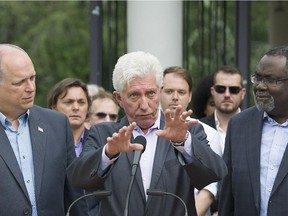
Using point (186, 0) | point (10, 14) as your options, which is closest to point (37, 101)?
point (10, 14)

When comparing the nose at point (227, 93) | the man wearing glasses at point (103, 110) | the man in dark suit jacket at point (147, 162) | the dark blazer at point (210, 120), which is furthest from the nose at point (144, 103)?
the man wearing glasses at point (103, 110)

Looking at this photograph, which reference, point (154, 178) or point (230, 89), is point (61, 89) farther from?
point (154, 178)

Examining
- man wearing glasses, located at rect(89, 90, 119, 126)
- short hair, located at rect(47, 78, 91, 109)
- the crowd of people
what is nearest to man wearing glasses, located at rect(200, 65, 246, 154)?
man wearing glasses, located at rect(89, 90, 119, 126)

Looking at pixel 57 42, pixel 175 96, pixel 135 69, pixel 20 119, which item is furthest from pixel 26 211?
pixel 57 42

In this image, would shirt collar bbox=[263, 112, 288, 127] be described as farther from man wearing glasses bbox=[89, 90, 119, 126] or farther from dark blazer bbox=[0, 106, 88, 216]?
man wearing glasses bbox=[89, 90, 119, 126]

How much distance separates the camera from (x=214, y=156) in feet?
16.6

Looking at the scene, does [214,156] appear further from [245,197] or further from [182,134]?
[245,197]

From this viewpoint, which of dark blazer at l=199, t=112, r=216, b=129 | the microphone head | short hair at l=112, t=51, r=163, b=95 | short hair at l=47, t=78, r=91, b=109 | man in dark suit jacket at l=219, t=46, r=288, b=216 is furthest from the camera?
dark blazer at l=199, t=112, r=216, b=129

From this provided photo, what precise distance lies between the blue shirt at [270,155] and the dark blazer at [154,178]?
496mm

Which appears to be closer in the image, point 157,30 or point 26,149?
point 26,149

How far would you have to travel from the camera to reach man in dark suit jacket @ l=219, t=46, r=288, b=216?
550cm

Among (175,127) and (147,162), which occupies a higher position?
(175,127)

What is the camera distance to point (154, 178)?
5148 millimetres

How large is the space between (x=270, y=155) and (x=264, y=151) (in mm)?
59
